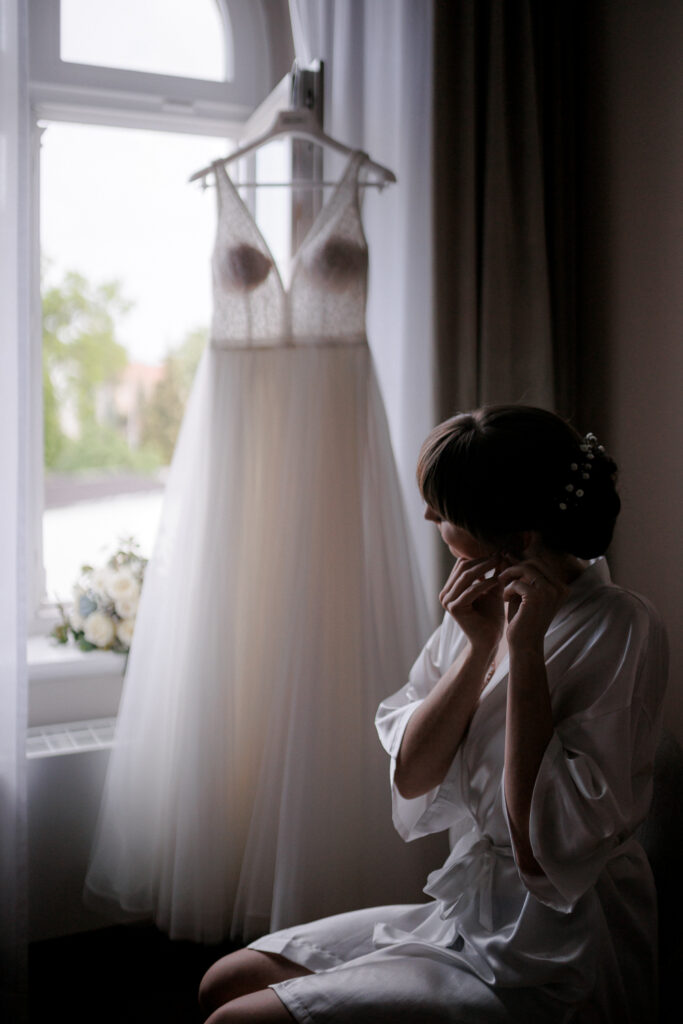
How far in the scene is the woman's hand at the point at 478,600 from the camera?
1.25 metres

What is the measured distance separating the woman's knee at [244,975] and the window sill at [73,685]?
107 centimetres

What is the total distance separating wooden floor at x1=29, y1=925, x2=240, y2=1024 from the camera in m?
1.87

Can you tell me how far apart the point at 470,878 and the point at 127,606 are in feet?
4.19

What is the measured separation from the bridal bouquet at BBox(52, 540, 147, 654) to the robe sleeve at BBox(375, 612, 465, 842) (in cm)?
Result: 96

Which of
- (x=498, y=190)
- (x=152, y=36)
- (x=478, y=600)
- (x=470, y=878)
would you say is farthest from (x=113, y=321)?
(x=470, y=878)

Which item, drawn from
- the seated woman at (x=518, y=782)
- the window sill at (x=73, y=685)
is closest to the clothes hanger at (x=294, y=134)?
the seated woman at (x=518, y=782)

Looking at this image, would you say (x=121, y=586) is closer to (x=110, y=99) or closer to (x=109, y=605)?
(x=109, y=605)

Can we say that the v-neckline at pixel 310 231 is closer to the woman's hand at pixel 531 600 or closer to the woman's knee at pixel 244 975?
the woman's hand at pixel 531 600

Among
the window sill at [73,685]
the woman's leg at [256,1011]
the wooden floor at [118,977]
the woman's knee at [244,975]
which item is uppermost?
the window sill at [73,685]

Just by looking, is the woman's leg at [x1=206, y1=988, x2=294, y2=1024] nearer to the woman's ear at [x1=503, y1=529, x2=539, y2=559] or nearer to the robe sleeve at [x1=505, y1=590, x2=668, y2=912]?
the robe sleeve at [x1=505, y1=590, x2=668, y2=912]

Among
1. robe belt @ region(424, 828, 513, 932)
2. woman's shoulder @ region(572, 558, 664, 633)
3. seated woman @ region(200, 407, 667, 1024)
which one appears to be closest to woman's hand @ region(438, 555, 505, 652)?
seated woman @ region(200, 407, 667, 1024)

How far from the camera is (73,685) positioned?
2213mm

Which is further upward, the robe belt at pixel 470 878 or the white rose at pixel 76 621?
the white rose at pixel 76 621

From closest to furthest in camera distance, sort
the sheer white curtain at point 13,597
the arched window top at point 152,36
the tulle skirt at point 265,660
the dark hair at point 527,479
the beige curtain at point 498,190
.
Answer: the dark hair at point 527,479 → the sheer white curtain at point 13,597 → the tulle skirt at point 265,660 → the beige curtain at point 498,190 → the arched window top at point 152,36
